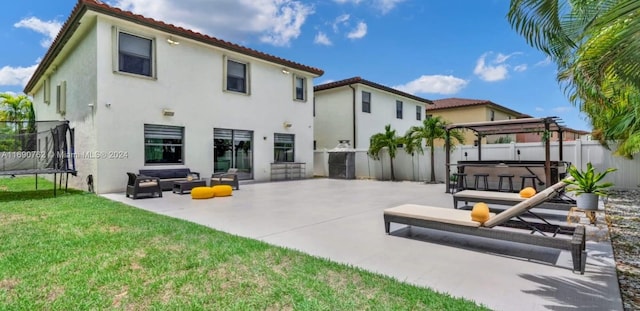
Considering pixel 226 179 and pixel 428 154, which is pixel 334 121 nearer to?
pixel 428 154

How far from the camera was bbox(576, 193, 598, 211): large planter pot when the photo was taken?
267 inches

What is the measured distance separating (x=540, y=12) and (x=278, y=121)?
13.8 meters

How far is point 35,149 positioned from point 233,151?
22.9 ft

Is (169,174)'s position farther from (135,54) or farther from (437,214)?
(437,214)

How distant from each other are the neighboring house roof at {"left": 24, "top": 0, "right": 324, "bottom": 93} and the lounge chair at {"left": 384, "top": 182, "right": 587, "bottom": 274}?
1104 centimetres

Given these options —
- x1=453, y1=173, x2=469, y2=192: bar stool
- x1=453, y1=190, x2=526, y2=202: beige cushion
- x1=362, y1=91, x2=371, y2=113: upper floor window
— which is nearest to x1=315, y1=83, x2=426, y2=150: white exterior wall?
x1=362, y1=91, x2=371, y2=113: upper floor window

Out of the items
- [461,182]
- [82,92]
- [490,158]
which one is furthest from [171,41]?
[490,158]

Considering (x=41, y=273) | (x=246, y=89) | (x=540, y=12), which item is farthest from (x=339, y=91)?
(x=41, y=273)

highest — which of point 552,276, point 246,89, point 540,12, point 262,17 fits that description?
point 262,17

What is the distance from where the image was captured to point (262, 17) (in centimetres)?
1480

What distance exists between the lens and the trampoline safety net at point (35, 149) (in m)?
10.4

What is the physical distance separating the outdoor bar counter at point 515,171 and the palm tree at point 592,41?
120 inches

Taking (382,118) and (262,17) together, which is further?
(382,118)

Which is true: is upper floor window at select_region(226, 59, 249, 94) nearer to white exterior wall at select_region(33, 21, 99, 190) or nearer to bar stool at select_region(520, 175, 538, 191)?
white exterior wall at select_region(33, 21, 99, 190)
